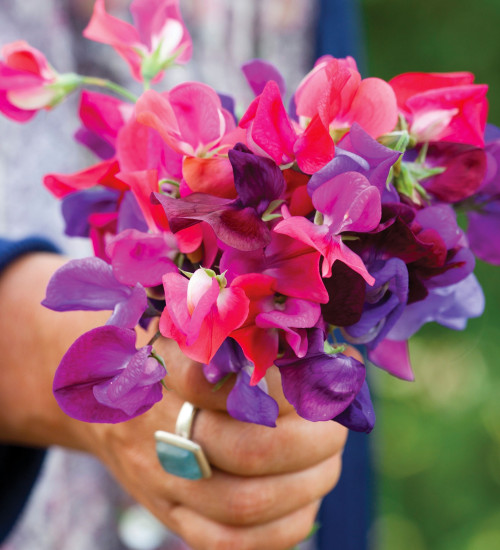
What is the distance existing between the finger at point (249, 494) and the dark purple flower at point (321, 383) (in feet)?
0.50

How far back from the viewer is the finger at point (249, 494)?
1.31ft

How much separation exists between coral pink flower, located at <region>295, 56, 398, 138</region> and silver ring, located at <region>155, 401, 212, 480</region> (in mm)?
190

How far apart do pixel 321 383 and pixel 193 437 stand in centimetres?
14

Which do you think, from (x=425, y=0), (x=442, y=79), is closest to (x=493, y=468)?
(x=425, y=0)

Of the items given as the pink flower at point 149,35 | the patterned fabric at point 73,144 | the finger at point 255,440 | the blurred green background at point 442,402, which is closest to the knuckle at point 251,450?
the finger at point 255,440

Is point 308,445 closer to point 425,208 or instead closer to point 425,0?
point 425,208

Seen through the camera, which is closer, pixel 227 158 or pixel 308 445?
pixel 227 158

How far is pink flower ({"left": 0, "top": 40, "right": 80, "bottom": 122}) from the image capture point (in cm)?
37

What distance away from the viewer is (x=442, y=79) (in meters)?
0.34

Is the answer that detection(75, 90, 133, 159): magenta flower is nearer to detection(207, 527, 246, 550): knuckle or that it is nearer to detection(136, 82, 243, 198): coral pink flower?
detection(136, 82, 243, 198): coral pink flower

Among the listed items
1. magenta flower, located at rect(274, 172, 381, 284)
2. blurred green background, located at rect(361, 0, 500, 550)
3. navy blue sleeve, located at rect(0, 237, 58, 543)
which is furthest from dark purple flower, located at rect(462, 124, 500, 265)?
blurred green background, located at rect(361, 0, 500, 550)

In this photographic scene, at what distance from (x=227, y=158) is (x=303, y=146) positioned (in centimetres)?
4

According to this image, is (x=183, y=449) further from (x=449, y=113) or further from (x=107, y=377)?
(x=449, y=113)

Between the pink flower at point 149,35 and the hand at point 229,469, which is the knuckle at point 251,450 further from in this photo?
the pink flower at point 149,35
